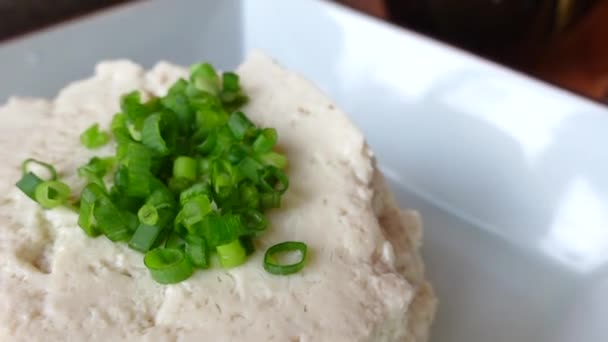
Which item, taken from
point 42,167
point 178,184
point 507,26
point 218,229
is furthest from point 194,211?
point 507,26

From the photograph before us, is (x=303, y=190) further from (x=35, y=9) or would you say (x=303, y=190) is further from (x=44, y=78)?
(x=35, y=9)

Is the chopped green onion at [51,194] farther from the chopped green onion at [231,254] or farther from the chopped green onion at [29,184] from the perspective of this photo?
the chopped green onion at [231,254]

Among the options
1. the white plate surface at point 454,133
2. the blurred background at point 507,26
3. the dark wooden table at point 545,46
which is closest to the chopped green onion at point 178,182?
the white plate surface at point 454,133

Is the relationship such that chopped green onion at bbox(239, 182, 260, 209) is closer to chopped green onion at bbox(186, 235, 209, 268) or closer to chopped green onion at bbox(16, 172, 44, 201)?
chopped green onion at bbox(186, 235, 209, 268)

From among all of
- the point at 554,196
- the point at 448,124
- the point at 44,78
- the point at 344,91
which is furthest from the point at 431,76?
the point at 44,78

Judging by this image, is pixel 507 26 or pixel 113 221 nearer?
pixel 113 221

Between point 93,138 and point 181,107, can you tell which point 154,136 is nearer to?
point 181,107
